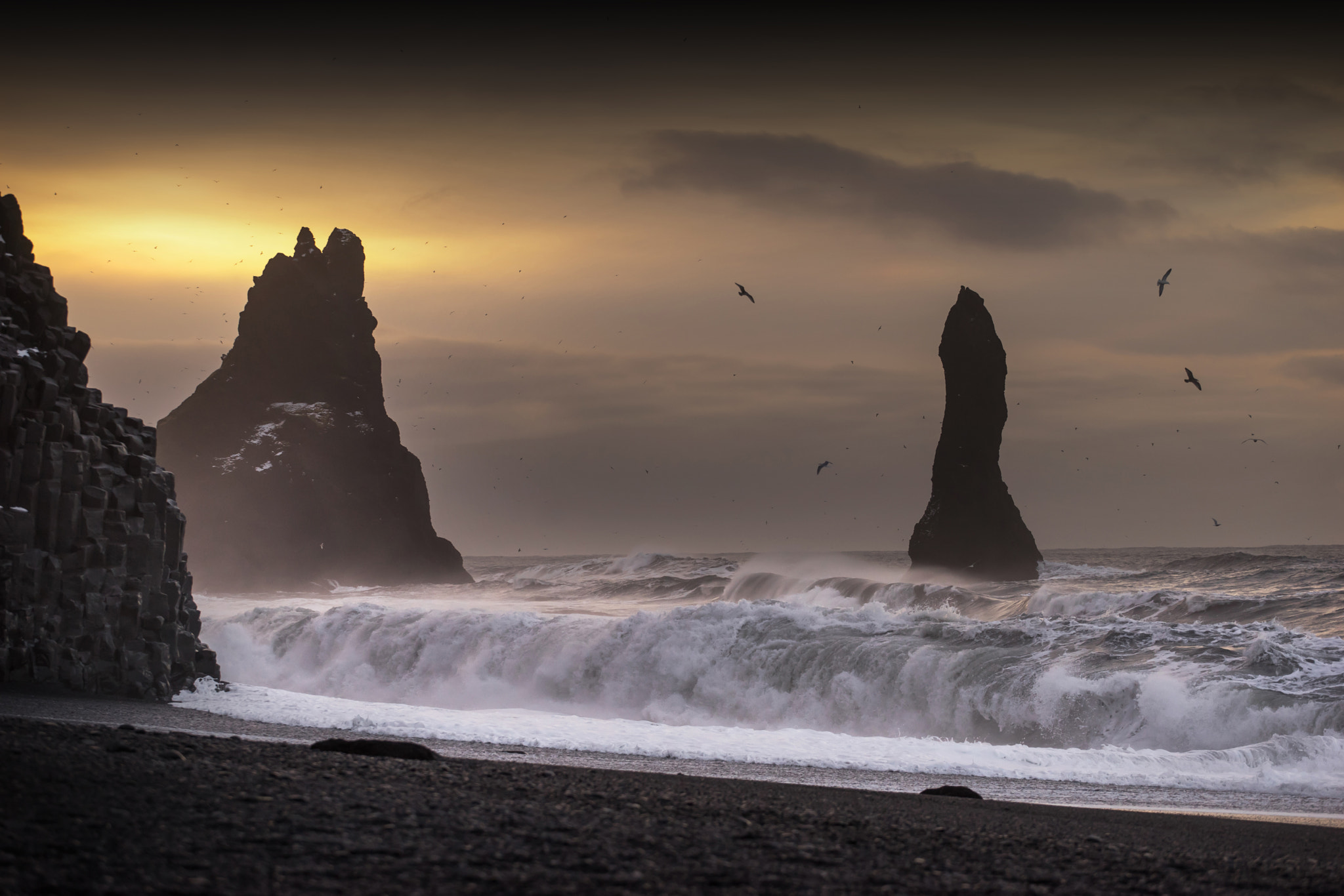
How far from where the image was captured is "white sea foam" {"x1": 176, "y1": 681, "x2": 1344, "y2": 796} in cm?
1446

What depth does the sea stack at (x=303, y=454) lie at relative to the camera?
7550 cm

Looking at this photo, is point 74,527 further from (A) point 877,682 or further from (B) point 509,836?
(A) point 877,682

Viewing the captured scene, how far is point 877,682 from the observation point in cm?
2081

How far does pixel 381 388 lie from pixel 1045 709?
7587cm

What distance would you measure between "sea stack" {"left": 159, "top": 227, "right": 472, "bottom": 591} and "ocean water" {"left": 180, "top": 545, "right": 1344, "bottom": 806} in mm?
45368

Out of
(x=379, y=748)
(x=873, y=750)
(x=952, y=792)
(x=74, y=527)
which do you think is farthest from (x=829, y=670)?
(x=74, y=527)

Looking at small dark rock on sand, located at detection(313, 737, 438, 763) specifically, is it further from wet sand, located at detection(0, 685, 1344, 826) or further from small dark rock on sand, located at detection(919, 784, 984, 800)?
small dark rock on sand, located at detection(919, 784, 984, 800)

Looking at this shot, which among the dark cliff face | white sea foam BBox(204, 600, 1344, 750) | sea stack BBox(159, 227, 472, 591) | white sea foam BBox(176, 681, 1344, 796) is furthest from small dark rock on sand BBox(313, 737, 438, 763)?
sea stack BBox(159, 227, 472, 591)

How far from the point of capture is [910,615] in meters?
25.5

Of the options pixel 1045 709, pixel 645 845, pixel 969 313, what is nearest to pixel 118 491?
pixel 645 845

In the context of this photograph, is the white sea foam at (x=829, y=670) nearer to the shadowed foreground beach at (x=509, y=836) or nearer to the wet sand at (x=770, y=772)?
the wet sand at (x=770, y=772)

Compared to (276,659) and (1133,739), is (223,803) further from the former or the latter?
(276,659)

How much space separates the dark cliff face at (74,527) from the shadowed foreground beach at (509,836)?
6.44 meters

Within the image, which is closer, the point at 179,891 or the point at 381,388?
the point at 179,891
